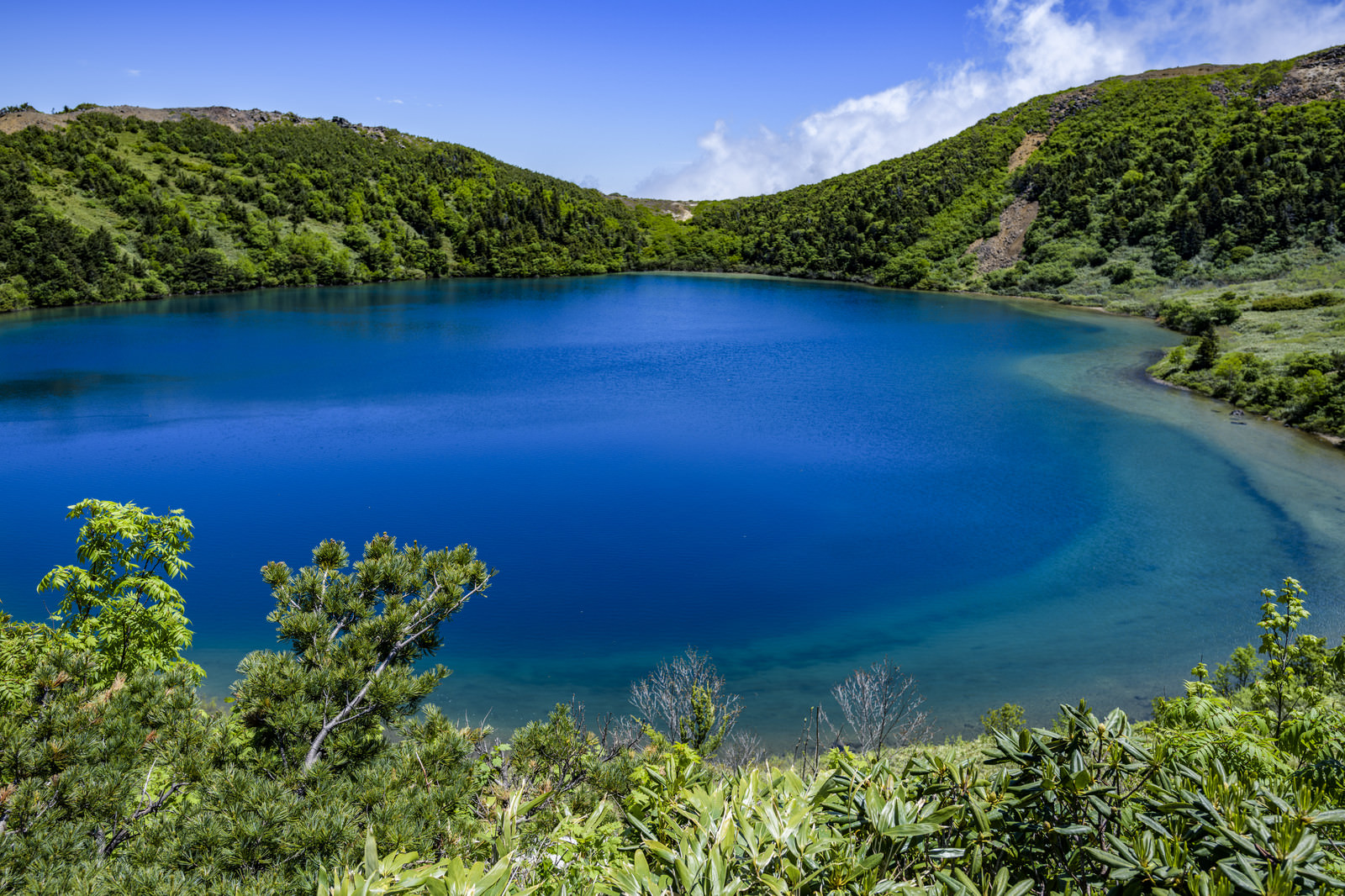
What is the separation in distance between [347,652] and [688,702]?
26.8 feet

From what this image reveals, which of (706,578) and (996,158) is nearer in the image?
(706,578)

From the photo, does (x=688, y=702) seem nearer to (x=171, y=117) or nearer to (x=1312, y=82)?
(x=1312, y=82)

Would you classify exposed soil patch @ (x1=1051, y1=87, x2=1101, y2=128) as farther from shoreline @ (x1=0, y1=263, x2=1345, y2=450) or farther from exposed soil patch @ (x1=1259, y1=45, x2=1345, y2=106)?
shoreline @ (x1=0, y1=263, x2=1345, y2=450)

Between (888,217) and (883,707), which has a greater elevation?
(888,217)

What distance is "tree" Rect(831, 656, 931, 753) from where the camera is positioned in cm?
1276

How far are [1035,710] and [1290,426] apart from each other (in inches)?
1066

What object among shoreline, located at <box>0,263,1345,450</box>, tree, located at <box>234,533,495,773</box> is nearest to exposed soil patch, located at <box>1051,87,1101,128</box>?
shoreline, located at <box>0,263,1345,450</box>

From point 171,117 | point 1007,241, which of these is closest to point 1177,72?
point 1007,241

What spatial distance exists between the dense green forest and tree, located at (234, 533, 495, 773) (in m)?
0.02

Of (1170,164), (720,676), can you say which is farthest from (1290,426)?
(1170,164)

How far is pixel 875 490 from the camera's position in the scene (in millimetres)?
24422

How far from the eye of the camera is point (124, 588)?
31.7ft

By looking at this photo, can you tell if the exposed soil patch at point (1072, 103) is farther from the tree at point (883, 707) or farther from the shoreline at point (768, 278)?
the tree at point (883, 707)

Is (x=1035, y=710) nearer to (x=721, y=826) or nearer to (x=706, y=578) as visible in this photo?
(x=706, y=578)
